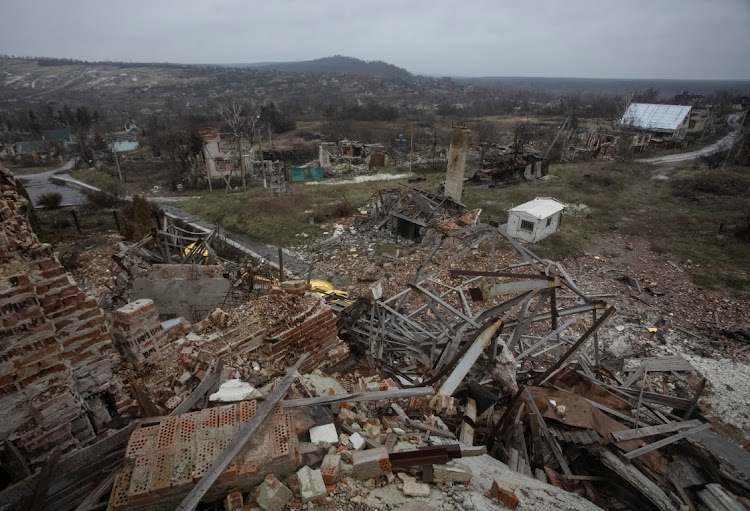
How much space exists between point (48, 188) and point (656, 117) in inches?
2153

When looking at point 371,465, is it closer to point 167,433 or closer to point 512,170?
point 167,433

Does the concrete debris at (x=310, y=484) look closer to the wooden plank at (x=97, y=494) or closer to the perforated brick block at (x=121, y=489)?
the perforated brick block at (x=121, y=489)

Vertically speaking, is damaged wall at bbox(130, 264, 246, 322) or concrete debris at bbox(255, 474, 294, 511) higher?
concrete debris at bbox(255, 474, 294, 511)

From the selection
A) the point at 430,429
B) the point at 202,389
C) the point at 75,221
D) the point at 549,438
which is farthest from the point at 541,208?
the point at 75,221

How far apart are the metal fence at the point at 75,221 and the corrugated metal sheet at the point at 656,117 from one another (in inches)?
1732

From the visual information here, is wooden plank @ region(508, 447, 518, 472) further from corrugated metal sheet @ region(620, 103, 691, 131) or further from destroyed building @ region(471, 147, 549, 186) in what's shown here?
corrugated metal sheet @ region(620, 103, 691, 131)

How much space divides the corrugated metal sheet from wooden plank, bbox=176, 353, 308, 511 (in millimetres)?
45168

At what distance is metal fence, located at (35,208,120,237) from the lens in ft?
49.7

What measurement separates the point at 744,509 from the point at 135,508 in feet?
17.8

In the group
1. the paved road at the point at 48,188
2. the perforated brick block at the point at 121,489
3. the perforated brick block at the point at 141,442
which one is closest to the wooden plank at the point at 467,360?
the perforated brick block at the point at 141,442

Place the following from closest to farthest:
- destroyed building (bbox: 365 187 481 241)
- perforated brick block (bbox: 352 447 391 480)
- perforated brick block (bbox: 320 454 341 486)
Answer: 1. perforated brick block (bbox: 320 454 341 486)
2. perforated brick block (bbox: 352 447 391 480)
3. destroyed building (bbox: 365 187 481 241)

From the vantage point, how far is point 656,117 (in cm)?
3800

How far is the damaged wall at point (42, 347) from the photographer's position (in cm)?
297

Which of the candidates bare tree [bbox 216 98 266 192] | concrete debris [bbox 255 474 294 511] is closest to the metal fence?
bare tree [bbox 216 98 266 192]
